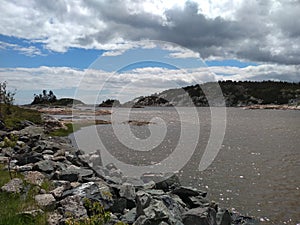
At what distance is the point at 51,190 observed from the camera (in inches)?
504

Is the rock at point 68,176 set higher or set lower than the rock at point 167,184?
higher

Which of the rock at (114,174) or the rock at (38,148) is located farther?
the rock at (38,148)

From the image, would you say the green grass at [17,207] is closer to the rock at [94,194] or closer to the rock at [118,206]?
the rock at [94,194]

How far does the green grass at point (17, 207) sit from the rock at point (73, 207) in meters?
0.79

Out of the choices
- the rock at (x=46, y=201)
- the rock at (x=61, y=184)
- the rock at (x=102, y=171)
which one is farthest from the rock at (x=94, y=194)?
the rock at (x=102, y=171)

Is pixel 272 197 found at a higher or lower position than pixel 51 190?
lower

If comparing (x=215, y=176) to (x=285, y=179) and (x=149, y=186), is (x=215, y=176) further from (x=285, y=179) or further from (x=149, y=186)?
(x=149, y=186)

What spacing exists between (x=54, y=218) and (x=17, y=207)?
4.19 ft

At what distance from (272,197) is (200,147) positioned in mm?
17299

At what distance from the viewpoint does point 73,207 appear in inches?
399

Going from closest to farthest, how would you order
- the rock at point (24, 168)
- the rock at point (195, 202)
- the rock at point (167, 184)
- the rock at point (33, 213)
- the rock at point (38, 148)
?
the rock at point (33, 213), the rock at point (195, 202), the rock at point (24, 168), the rock at point (167, 184), the rock at point (38, 148)

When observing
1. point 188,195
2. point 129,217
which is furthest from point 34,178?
point 188,195

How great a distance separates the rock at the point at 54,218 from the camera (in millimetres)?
9164

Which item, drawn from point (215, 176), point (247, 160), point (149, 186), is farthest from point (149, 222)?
point (247, 160)
